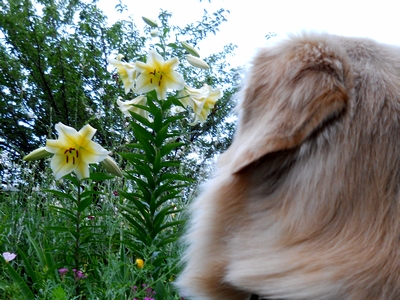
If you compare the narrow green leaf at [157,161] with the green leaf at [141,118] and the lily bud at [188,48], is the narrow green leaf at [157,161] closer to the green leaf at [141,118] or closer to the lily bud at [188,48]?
the green leaf at [141,118]

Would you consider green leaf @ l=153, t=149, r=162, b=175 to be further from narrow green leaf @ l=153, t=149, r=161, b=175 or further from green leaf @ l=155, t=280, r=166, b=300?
green leaf @ l=155, t=280, r=166, b=300

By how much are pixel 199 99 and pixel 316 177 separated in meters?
1.48

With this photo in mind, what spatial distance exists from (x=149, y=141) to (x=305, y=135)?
5.26 ft

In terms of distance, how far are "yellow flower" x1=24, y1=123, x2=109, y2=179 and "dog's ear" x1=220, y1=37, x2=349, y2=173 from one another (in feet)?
3.30

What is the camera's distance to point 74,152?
210 cm

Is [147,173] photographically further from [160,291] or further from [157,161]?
[160,291]

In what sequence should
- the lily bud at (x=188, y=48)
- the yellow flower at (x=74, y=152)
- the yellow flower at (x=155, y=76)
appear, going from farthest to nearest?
the lily bud at (x=188, y=48), the yellow flower at (x=155, y=76), the yellow flower at (x=74, y=152)

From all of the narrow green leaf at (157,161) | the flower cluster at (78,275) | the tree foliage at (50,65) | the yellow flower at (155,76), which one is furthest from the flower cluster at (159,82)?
the tree foliage at (50,65)

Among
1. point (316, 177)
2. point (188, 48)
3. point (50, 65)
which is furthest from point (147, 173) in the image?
point (50, 65)

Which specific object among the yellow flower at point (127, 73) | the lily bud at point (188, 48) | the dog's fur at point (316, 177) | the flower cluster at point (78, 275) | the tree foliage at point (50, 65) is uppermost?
the tree foliage at point (50, 65)

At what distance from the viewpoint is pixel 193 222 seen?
4.93ft

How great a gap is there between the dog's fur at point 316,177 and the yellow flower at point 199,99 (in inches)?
49.3

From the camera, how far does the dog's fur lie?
1.05 meters

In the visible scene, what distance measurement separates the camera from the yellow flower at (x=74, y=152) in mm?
2076
